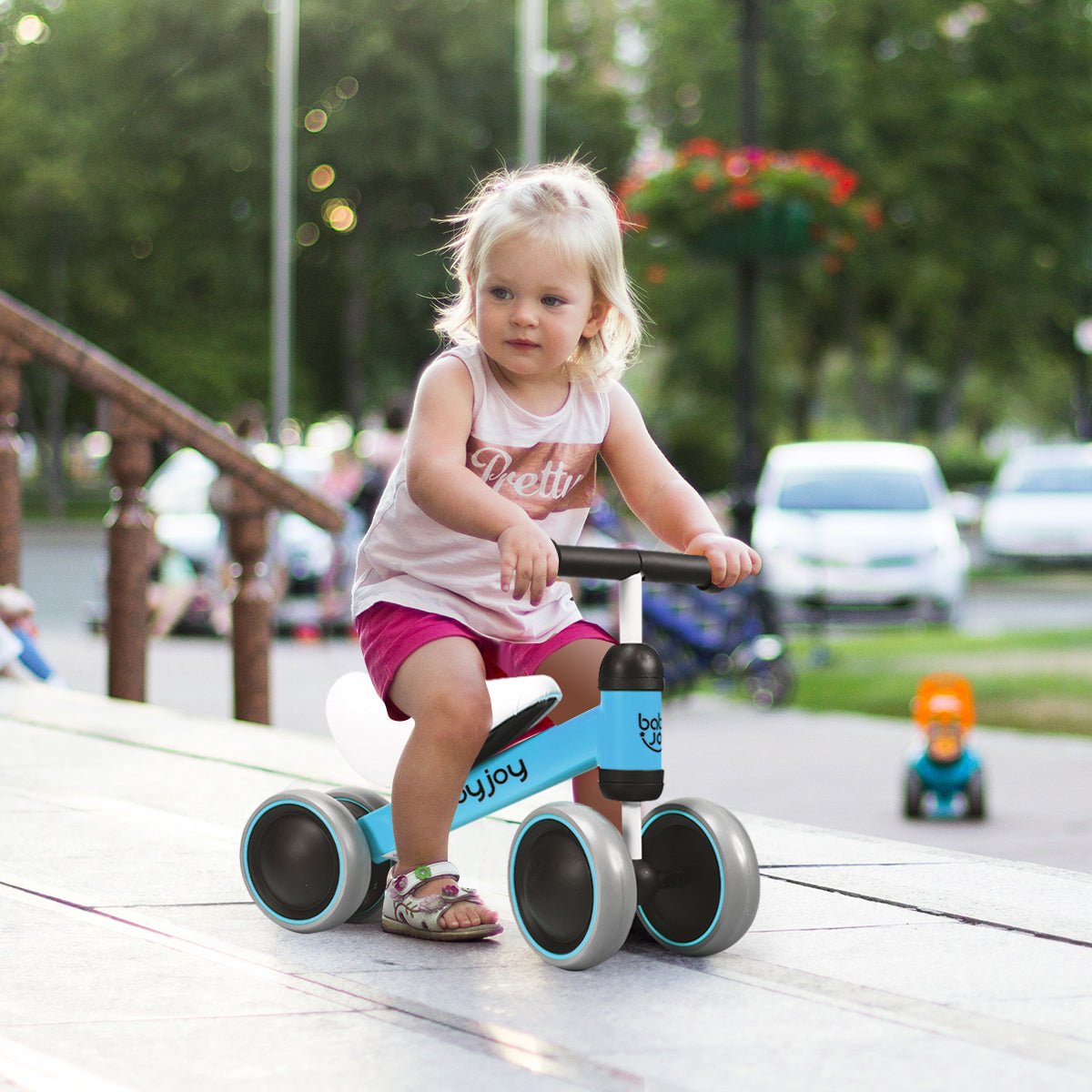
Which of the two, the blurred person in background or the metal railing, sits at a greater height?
the metal railing

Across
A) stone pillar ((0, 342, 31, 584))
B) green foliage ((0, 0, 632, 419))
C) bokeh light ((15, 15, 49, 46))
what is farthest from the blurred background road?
bokeh light ((15, 15, 49, 46))

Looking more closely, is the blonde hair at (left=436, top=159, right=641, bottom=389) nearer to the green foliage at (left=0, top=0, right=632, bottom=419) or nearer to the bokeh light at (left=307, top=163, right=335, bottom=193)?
the green foliage at (left=0, top=0, right=632, bottom=419)

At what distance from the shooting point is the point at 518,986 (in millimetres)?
3162

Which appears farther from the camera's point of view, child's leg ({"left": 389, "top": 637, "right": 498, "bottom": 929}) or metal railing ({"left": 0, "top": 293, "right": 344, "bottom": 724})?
metal railing ({"left": 0, "top": 293, "right": 344, "bottom": 724})

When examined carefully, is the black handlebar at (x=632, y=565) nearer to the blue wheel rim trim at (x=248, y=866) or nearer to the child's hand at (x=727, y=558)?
the child's hand at (x=727, y=558)

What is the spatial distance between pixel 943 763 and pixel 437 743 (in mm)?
4637

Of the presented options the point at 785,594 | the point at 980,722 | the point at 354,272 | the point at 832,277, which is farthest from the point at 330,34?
the point at 980,722

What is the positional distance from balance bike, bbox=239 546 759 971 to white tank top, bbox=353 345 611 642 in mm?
149

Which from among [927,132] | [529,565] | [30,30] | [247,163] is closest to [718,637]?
[529,565]

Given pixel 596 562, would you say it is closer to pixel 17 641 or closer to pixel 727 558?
pixel 727 558

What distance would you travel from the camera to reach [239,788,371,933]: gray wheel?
11.7ft

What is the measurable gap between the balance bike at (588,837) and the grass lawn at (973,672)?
707 cm

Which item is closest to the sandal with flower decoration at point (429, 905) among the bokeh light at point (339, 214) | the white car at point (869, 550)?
the white car at point (869, 550)

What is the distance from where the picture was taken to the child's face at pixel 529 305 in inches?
134
